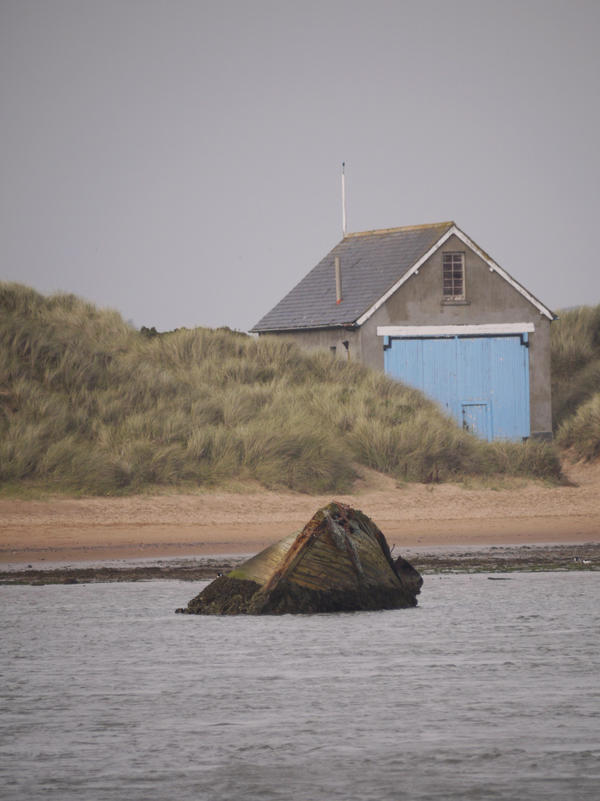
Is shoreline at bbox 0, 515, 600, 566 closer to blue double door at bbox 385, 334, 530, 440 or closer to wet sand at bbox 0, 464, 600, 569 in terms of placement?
wet sand at bbox 0, 464, 600, 569

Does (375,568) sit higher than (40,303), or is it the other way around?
(40,303)

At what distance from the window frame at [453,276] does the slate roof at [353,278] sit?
0.58 m

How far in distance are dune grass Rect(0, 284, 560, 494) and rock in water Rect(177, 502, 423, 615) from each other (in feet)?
28.2

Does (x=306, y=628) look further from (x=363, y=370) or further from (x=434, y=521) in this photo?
(x=363, y=370)

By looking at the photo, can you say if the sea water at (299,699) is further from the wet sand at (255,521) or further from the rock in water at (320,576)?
the wet sand at (255,521)

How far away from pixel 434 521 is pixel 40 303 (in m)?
13.5

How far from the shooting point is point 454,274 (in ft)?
116

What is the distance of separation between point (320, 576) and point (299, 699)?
3233 mm

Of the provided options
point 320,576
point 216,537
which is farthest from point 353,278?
point 320,576

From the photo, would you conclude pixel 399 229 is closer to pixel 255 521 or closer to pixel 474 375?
pixel 474 375

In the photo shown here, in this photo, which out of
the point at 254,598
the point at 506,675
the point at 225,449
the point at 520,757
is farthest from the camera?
the point at 225,449

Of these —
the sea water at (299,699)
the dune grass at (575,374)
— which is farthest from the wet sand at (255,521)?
the dune grass at (575,374)

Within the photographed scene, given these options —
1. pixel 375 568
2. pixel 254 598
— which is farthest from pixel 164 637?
pixel 375 568

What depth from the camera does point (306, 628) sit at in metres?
13.3
